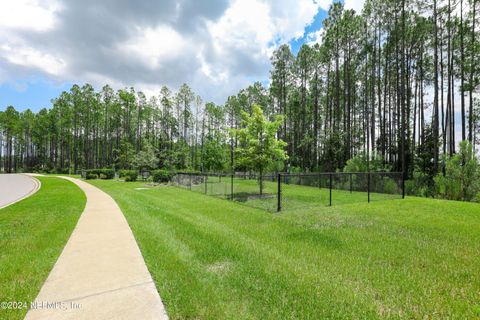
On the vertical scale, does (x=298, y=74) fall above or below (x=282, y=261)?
above

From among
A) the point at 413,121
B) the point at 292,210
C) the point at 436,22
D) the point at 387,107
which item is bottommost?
the point at 292,210

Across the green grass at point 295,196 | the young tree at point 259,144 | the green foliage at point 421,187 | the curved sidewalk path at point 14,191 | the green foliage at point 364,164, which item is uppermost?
the young tree at point 259,144

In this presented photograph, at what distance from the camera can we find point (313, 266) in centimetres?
384

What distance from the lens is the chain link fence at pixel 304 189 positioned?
10.4 metres

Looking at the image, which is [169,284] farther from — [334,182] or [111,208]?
[334,182]

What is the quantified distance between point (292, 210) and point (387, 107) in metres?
24.3

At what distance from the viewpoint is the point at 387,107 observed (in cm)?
2639

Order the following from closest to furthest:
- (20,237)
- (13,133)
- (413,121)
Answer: (20,237)
(413,121)
(13,133)

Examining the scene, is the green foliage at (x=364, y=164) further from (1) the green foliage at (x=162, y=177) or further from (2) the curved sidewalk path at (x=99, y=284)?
(2) the curved sidewalk path at (x=99, y=284)

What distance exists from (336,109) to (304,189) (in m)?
17.7

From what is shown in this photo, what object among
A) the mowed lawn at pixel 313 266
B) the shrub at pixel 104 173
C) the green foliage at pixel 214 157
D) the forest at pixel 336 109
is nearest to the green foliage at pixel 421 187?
the forest at pixel 336 109

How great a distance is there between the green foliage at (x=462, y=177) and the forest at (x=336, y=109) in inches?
10.0

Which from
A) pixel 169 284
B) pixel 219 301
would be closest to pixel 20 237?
pixel 169 284

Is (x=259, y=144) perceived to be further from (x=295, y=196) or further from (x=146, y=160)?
(x=146, y=160)
